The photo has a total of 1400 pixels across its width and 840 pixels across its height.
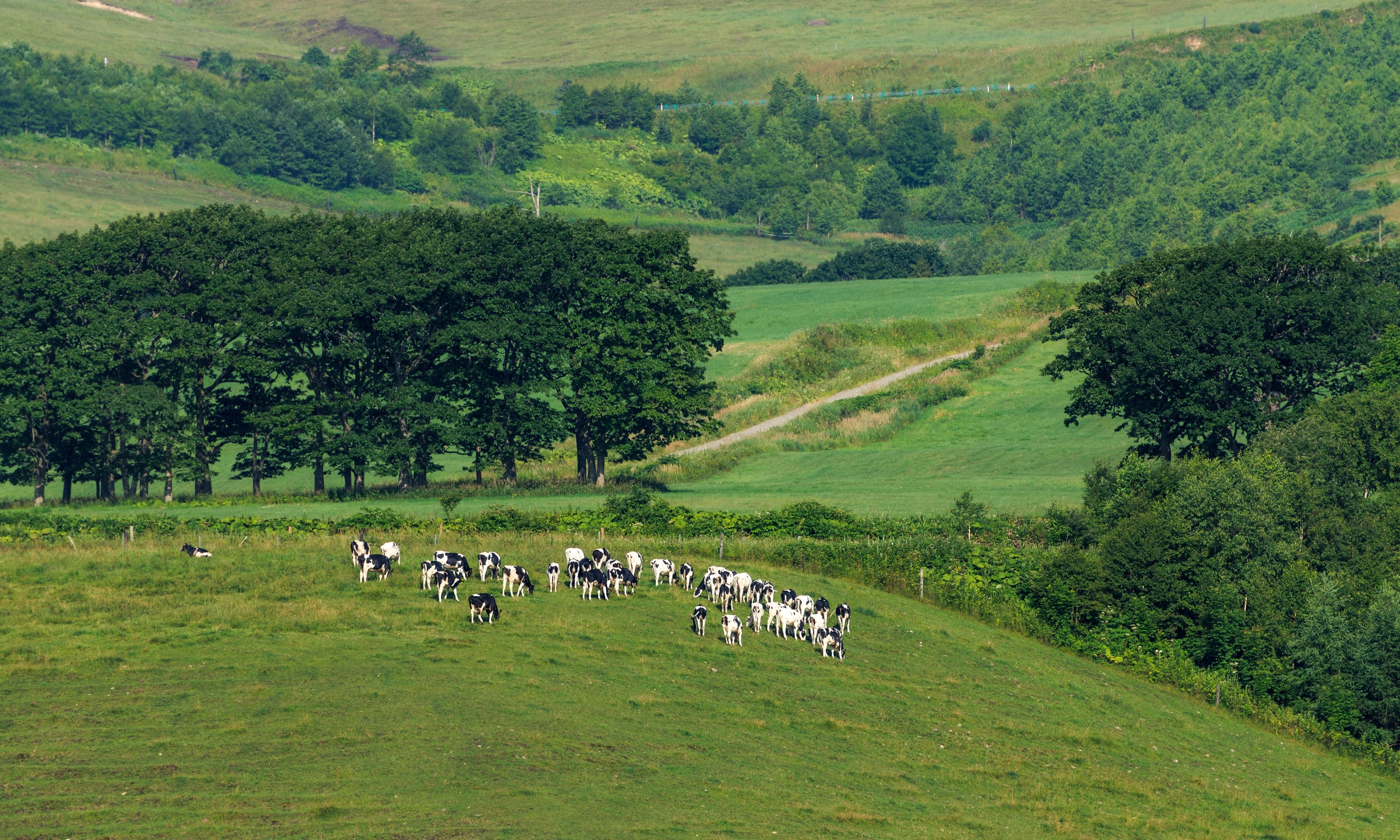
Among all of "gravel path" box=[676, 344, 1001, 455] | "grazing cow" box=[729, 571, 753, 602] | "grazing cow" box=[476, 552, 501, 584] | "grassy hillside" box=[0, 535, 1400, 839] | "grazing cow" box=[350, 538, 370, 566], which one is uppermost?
"gravel path" box=[676, 344, 1001, 455]

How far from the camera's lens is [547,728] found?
42156 millimetres

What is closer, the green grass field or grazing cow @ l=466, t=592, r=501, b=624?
grazing cow @ l=466, t=592, r=501, b=624

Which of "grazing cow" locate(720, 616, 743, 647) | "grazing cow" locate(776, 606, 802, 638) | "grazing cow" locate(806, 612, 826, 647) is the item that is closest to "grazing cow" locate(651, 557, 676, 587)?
"grazing cow" locate(776, 606, 802, 638)

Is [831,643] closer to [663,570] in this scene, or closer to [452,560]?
[663,570]

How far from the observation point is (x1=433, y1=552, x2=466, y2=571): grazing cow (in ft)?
192

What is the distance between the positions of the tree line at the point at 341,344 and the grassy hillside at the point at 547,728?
143 ft

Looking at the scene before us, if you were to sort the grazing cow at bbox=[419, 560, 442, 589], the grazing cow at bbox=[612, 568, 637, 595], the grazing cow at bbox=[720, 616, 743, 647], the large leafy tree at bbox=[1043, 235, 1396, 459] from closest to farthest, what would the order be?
1. the grazing cow at bbox=[720, 616, 743, 647]
2. the grazing cow at bbox=[419, 560, 442, 589]
3. the grazing cow at bbox=[612, 568, 637, 595]
4. the large leafy tree at bbox=[1043, 235, 1396, 459]

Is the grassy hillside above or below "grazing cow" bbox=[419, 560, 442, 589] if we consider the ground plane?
below

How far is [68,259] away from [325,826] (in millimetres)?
82594

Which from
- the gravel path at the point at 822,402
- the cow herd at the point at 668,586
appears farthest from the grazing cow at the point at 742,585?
the gravel path at the point at 822,402

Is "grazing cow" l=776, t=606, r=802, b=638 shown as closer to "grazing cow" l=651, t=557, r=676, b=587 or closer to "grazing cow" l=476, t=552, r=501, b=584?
"grazing cow" l=651, t=557, r=676, b=587

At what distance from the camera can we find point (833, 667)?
53844 mm

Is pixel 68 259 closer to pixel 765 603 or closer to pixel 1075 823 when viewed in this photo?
pixel 765 603

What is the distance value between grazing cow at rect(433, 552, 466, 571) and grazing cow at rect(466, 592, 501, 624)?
6320 mm
